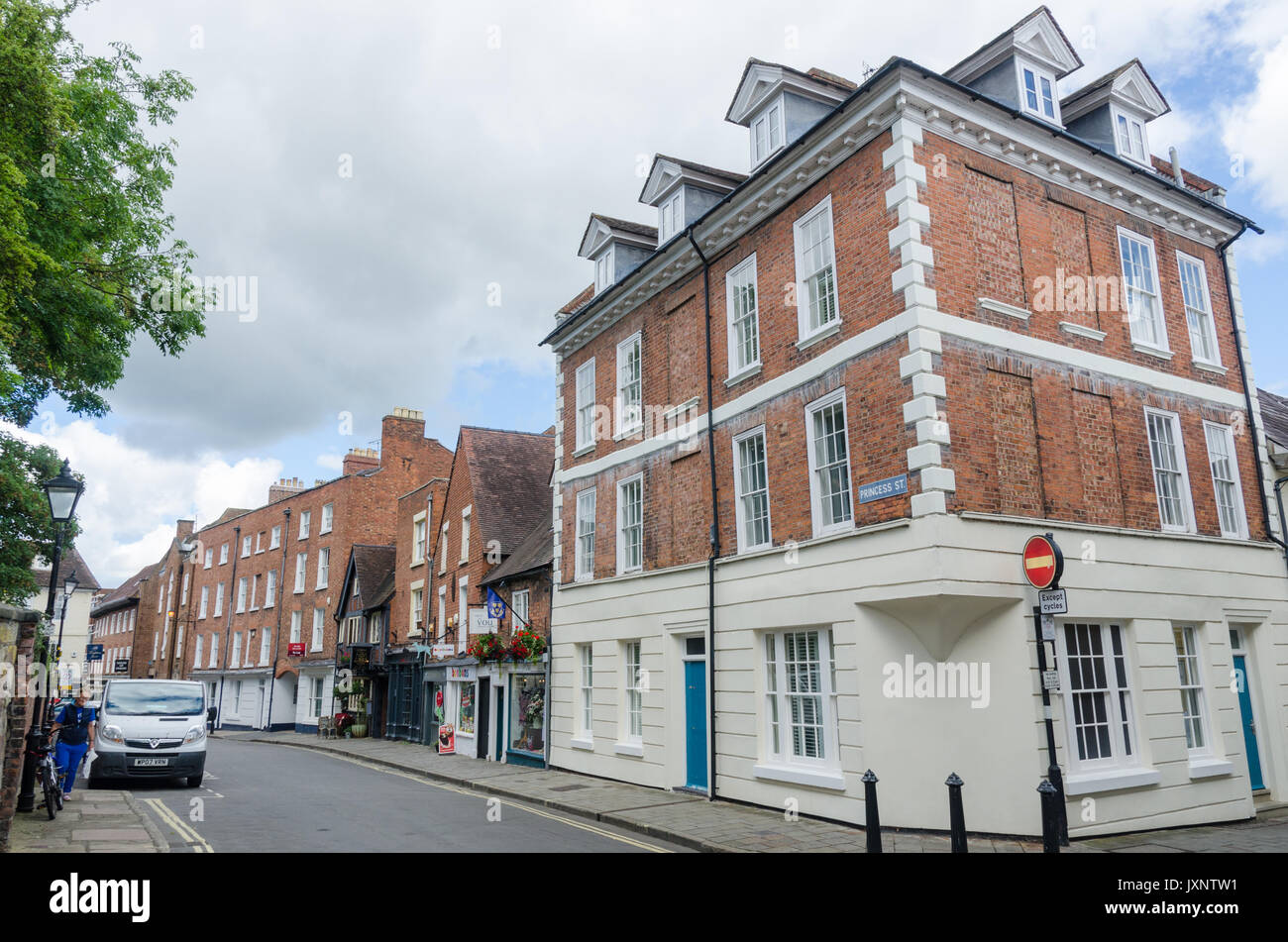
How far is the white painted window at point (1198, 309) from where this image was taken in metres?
14.8

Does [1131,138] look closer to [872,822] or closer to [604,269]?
[604,269]

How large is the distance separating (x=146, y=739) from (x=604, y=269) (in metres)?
13.4

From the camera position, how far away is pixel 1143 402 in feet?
44.3

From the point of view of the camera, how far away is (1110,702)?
38.2 ft

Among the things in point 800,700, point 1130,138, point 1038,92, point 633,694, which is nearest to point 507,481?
point 633,694

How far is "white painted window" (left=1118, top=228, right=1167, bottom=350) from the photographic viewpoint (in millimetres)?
13961

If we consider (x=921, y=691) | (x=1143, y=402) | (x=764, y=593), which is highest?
(x=1143, y=402)

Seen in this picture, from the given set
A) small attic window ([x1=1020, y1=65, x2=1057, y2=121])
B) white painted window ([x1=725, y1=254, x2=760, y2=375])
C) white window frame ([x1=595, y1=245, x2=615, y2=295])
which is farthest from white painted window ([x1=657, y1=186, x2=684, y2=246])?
small attic window ([x1=1020, y1=65, x2=1057, y2=121])
